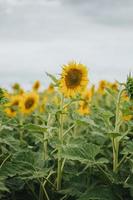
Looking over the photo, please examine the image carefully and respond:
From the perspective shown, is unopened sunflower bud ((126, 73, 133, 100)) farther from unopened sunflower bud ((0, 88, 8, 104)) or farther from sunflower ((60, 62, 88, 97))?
unopened sunflower bud ((0, 88, 8, 104))

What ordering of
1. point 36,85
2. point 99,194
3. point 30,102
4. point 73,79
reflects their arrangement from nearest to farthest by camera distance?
point 99,194, point 73,79, point 30,102, point 36,85

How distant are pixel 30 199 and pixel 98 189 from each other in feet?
1.47

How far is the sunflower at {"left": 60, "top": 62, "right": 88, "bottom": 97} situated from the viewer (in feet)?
8.97

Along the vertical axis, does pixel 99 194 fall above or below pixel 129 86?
below

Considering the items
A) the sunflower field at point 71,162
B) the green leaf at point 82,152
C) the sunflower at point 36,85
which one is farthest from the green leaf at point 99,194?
the sunflower at point 36,85

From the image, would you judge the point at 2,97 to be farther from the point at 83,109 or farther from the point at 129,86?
the point at 83,109

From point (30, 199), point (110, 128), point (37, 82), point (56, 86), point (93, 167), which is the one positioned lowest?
point (30, 199)

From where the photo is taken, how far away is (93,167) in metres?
2.68

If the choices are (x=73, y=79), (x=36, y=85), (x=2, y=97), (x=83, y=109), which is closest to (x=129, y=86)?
(x=73, y=79)

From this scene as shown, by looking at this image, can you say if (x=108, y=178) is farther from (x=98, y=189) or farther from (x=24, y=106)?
(x=24, y=106)

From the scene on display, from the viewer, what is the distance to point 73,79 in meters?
2.87

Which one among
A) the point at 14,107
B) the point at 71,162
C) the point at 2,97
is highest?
the point at 14,107

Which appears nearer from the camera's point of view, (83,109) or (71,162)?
(71,162)

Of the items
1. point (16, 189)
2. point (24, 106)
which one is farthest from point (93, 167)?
point (24, 106)
